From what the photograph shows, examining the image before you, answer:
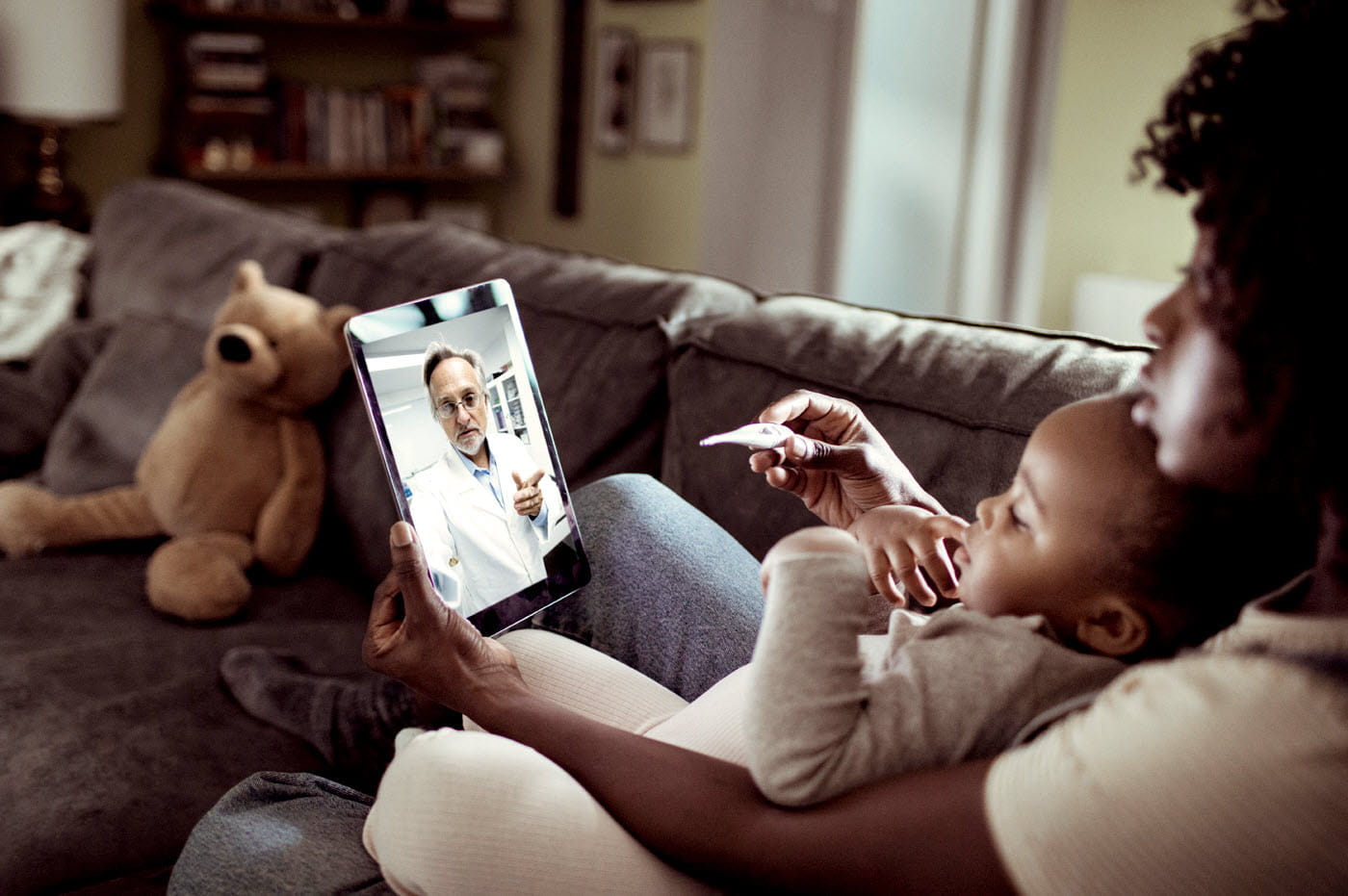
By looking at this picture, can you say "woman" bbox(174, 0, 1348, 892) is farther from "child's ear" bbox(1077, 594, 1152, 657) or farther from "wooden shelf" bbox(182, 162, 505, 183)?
"wooden shelf" bbox(182, 162, 505, 183)

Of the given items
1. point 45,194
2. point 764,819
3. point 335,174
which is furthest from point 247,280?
point 335,174

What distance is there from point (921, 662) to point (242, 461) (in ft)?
4.36

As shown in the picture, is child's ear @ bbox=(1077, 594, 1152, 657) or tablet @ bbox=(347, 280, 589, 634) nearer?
child's ear @ bbox=(1077, 594, 1152, 657)

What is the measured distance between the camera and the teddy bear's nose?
173cm

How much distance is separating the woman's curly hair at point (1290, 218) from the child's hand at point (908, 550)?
0.36 meters

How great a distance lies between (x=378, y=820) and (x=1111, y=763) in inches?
19.2

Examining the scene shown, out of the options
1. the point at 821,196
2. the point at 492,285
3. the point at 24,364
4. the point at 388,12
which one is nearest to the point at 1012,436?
the point at 492,285

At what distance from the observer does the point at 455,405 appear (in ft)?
3.45

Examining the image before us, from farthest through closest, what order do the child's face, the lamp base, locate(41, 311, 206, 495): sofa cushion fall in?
the lamp base → locate(41, 311, 206, 495): sofa cushion → the child's face

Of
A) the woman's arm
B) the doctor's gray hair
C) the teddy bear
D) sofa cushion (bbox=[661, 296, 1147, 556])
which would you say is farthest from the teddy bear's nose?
the woman's arm

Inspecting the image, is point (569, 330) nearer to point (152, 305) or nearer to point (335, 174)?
point (152, 305)

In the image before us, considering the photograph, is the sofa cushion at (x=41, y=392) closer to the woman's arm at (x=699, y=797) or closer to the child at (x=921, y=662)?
the woman's arm at (x=699, y=797)

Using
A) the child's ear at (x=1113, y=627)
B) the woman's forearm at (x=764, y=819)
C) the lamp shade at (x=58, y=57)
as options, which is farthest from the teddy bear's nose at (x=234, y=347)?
the lamp shade at (x=58, y=57)

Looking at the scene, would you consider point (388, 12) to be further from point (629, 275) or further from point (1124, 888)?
point (1124, 888)
